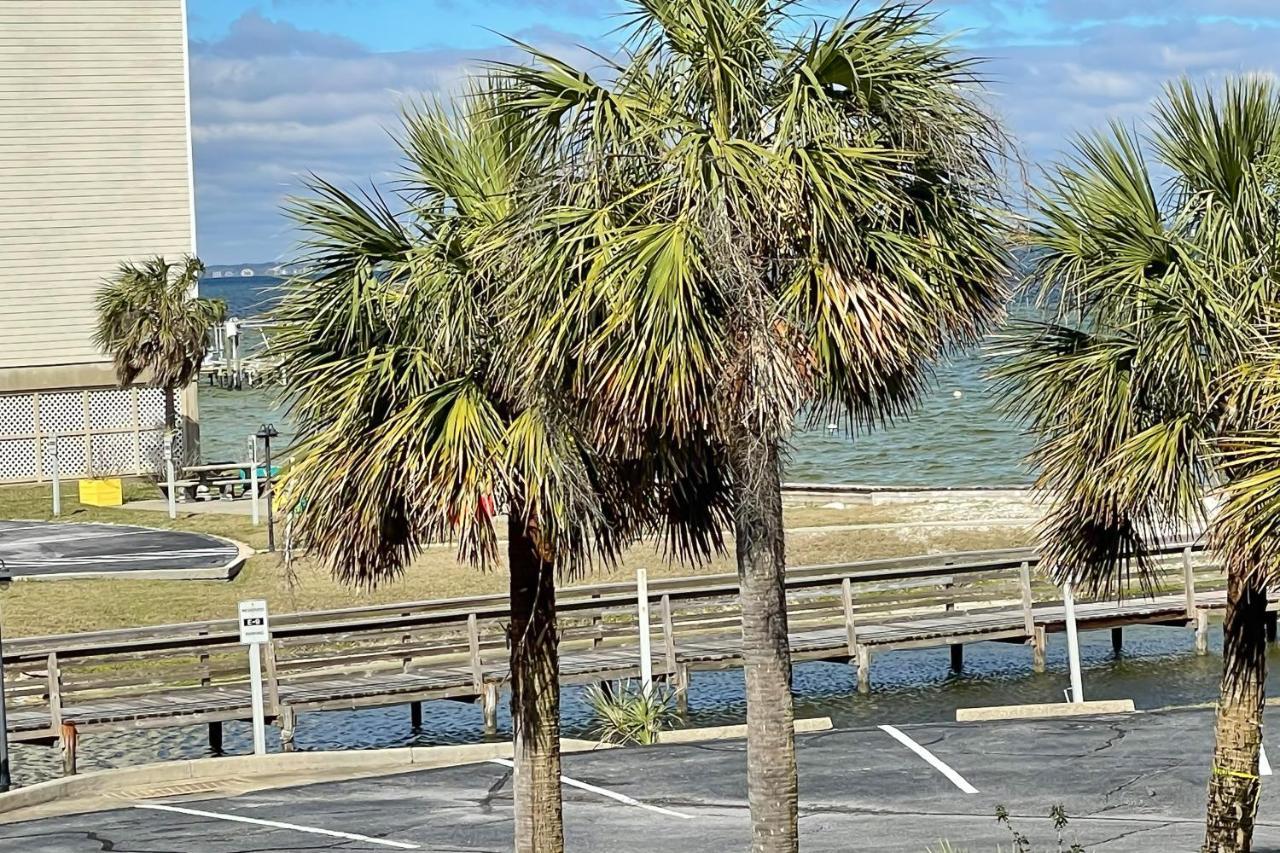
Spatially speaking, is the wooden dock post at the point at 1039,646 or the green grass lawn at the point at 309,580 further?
the green grass lawn at the point at 309,580

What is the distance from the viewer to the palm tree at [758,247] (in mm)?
7551

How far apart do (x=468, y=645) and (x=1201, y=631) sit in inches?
441

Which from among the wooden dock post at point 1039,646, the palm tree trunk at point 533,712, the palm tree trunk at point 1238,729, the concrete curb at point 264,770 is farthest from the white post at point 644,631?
the palm tree trunk at point 1238,729

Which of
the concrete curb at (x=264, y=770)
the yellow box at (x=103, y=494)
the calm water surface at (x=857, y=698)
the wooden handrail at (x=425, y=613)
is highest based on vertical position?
the yellow box at (x=103, y=494)

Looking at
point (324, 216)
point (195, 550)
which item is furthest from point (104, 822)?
point (195, 550)

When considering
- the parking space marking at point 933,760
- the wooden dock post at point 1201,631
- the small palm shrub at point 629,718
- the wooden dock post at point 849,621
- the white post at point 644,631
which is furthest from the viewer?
the wooden dock post at point 1201,631

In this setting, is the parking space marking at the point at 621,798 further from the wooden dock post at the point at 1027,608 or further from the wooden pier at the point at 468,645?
the wooden dock post at the point at 1027,608

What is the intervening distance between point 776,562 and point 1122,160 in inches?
141

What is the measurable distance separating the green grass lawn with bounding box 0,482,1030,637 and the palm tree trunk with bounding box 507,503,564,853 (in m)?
14.9

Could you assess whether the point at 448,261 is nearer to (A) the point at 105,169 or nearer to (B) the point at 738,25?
(B) the point at 738,25

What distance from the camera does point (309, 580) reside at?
30.0 metres

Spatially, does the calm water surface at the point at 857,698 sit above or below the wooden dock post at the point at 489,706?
below

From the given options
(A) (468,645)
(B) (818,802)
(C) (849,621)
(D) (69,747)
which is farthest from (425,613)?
(B) (818,802)

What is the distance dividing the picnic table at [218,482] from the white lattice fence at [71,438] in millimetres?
3694
